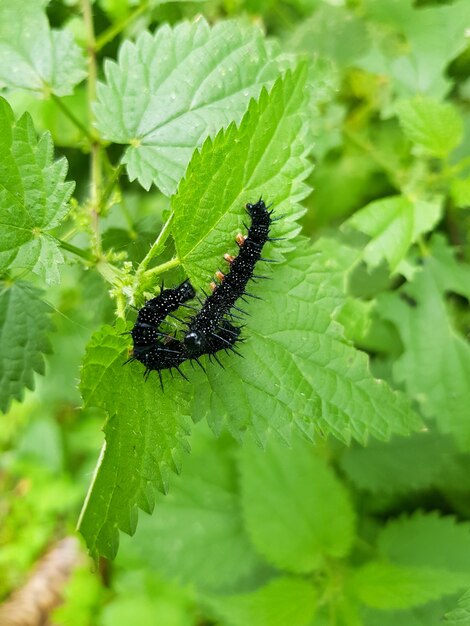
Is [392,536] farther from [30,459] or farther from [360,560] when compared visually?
[30,459]

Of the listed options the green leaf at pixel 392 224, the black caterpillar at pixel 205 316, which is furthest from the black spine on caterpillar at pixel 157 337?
the green leaf at pixel 392 224

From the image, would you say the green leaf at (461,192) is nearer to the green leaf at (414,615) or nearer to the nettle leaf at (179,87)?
the nettle leaf at (179,87)

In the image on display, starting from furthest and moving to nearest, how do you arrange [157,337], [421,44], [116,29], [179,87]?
[421,44] → [116,29] → [179,87] → [157,337]

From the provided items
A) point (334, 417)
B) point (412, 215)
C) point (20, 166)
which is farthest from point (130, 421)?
point (412, 215)

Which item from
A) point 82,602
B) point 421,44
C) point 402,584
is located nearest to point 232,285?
point 402,584

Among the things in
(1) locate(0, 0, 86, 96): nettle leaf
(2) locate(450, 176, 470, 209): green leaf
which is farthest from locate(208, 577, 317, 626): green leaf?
(1) locate(0, 0, 86, 96): nettle leaf

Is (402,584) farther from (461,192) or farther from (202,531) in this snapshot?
(461,192)
